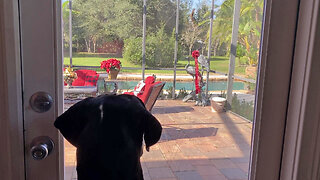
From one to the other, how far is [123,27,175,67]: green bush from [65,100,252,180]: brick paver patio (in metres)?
0.39

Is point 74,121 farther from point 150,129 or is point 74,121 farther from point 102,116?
point 150,129

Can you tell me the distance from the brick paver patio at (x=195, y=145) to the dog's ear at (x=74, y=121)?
813 mm

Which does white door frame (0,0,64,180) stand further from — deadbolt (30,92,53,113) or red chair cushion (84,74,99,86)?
red chair cushion (84,74,99,86)

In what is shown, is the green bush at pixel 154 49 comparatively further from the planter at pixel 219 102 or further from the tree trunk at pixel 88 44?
the planter at pixel 219 102

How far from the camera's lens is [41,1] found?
0.80 metres

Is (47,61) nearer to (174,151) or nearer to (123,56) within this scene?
(123,56)

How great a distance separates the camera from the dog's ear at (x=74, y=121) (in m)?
0.77

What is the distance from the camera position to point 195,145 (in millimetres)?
2814

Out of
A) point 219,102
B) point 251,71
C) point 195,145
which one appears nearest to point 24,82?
point 251,71

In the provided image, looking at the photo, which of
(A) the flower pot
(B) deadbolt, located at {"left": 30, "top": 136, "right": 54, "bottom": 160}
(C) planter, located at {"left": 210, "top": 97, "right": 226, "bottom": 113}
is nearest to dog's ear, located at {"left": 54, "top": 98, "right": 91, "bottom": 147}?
(B) deadbolt, located at {"left": 30, "top": 136, "right": 54, "bottom": 160}

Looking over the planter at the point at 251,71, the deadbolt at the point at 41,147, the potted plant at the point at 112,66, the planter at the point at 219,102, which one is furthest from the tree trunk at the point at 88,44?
the planter at the point at 219,102

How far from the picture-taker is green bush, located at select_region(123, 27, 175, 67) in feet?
3.63

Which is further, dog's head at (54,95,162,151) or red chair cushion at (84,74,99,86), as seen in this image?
red chair cushion at (84,74,99,86)

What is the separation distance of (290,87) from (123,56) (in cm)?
65
